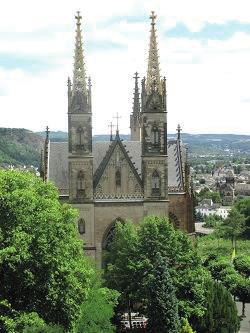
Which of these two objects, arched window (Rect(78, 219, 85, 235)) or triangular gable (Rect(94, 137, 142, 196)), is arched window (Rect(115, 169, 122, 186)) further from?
arched window (Rect(78, 219, 85, 235))

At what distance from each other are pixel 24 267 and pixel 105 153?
23980 millimetres

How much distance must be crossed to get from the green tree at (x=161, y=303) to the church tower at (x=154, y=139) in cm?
1306

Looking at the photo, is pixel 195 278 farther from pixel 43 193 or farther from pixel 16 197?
pixel 16 197

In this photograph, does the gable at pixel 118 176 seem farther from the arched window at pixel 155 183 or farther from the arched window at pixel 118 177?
the arched window at pixel 155 183

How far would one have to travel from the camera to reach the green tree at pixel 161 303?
44031 millimetres

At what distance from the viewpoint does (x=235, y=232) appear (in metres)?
129

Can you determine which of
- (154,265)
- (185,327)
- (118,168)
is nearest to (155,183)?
(118,168)

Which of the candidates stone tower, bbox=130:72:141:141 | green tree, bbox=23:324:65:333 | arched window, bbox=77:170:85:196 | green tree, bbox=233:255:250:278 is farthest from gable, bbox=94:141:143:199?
green tree, bbox=23:324:65:333

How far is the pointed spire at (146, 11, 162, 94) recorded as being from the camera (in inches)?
2249

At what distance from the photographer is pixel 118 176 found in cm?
5800

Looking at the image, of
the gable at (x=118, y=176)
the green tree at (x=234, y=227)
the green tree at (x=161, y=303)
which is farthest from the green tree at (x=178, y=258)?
the green tree at (x=234, y=227)

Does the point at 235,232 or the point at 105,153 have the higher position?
the point at 105,153

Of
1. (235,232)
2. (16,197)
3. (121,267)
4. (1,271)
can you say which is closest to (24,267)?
(1,271)

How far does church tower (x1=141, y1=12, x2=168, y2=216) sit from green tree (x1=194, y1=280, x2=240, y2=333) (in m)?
9.77
